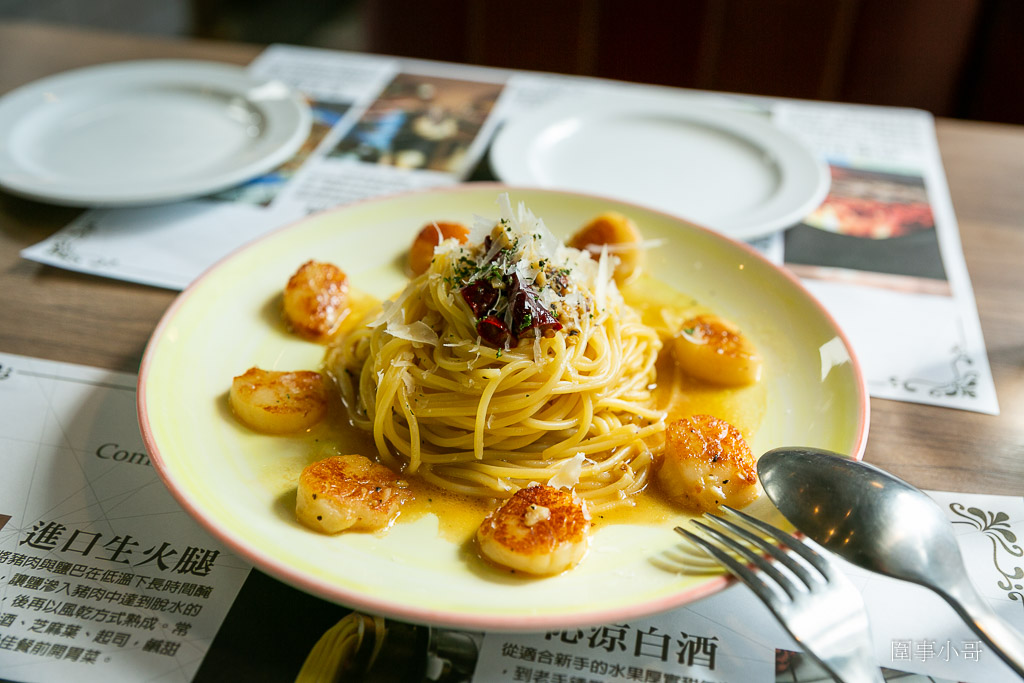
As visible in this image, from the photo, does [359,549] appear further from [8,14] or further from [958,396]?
[8,14]

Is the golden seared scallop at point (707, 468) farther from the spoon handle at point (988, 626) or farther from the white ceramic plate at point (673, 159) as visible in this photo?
the white ceramic plate at point (673, 159)

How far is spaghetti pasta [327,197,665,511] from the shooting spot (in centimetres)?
227

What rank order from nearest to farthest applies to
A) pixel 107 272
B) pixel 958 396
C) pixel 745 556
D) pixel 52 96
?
pixel 745 556, pixel 958 396, pixel 107 272, pixel 52 96

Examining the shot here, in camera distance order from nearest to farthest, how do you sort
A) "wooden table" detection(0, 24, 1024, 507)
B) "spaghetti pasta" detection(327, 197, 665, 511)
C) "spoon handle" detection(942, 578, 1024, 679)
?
"spoon handle" detection(942, 578, 1024, 679) < "spaghetti pasta" detection(327, 197, 665, 511) < "wooden table" detection(0, 24, 1024, 507)

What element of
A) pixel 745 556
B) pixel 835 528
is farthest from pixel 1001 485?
pixel 745 556

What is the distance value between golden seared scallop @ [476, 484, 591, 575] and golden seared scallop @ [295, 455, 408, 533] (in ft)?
0.82

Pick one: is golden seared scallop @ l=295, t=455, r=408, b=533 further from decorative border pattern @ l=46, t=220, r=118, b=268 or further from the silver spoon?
decorative border pattern @ l=46, t=220, r=118, b=268

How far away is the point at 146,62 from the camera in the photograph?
4406 millimetres

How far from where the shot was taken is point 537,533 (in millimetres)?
1774

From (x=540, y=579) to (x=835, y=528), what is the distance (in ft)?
2.18

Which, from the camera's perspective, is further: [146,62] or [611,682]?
[146,62]

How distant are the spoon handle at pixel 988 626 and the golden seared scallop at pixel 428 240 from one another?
1.81m

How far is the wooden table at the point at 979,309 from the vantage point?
2385 mm

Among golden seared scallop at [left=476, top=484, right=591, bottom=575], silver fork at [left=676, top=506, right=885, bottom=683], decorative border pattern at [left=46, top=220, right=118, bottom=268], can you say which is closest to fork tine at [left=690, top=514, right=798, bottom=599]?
silver fork at [left=676, top=506, right=885, bottom=683]
